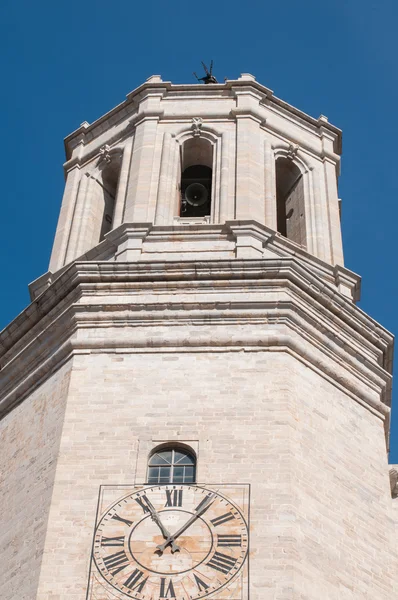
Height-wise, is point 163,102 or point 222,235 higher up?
point 163,102

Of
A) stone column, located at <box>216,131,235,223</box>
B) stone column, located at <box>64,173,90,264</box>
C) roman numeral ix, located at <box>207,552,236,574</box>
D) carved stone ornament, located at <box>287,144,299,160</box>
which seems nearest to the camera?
roman numeral ix, located at <box>207,552,236,574</box>

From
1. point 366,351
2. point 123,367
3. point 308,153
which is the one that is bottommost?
point 123,367

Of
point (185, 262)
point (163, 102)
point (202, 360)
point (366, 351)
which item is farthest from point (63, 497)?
point (163, 102)

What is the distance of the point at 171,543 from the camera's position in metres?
17.4

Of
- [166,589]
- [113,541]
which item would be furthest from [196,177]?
[166,589]

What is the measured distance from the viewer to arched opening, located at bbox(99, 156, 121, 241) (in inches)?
1023

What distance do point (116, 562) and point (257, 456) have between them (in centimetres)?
258

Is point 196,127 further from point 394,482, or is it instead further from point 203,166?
point 394,482

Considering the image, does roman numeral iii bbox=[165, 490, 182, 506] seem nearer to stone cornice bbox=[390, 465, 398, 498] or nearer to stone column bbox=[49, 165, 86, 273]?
stone cornice bbox=[390, 465, 398, 498]

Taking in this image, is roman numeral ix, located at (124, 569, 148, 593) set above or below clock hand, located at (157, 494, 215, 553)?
below

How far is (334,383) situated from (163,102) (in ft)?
26.7

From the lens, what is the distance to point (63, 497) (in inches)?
717

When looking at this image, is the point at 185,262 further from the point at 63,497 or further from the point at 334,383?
the point at 63,497

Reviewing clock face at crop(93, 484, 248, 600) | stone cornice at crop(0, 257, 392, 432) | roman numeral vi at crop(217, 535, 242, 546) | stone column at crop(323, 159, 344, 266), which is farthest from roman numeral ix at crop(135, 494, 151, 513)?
stone column at crop(323, 159, 344, 266)
